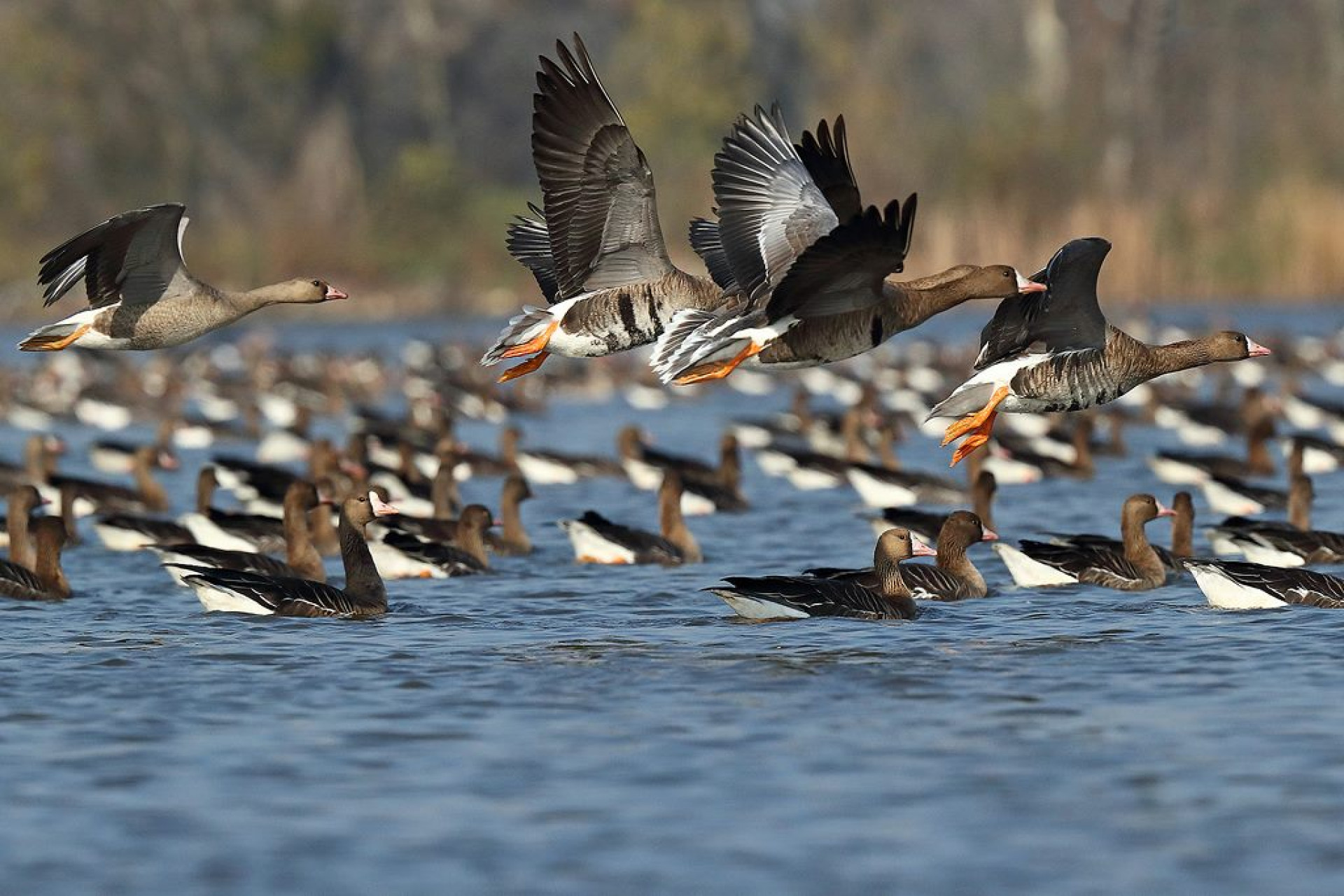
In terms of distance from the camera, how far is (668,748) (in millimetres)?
11883

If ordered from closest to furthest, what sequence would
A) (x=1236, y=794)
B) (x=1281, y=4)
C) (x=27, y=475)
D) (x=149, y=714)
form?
(x=1236, y=794) < (x=149, y=714) < (x=27, y=475) < (x=1281, y=4)

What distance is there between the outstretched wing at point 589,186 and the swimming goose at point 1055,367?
2.07 m

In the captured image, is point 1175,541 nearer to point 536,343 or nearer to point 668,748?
point 536,343

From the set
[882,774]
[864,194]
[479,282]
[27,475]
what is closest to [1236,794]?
[882,774]

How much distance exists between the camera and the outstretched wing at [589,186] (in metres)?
13.8

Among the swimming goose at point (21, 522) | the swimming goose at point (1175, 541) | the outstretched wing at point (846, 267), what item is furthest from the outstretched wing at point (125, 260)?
the swimming goose at point (1175, 541)

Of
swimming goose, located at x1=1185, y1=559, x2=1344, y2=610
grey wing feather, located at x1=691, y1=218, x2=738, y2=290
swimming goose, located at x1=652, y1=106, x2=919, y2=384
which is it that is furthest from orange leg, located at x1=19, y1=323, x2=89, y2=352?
swimming goose, located at x1=1185, y1=559, x2=1344, y2=610

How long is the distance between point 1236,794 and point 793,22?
2880 inches

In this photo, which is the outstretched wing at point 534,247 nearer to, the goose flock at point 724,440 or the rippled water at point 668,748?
the goose flock at point 724,440

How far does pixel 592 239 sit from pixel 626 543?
6.71 m

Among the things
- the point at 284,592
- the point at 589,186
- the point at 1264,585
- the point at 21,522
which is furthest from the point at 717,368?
the point at 21,522

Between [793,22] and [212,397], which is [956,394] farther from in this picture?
[793,22]

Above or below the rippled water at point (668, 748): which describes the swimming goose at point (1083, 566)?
above

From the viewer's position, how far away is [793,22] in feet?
269
